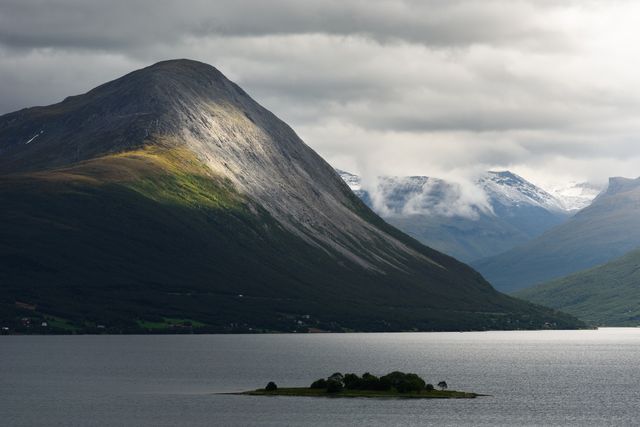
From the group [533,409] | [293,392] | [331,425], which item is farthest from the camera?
[293,392]

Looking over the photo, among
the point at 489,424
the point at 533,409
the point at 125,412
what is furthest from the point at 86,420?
the point at 533,409

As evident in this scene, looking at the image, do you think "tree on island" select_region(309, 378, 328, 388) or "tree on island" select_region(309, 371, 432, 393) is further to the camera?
"tree on island" select_region(309, 378, 328, 388)

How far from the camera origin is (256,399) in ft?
595

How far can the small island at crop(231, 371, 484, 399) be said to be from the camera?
18550 centimetres

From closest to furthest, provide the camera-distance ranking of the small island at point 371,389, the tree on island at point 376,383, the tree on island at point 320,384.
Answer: the small island at point 371,389 → the tree on island at point 376,383 → the tree on island at point 320,384

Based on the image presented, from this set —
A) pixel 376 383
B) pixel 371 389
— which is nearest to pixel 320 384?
pixel 371 389

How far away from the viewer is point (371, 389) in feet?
623

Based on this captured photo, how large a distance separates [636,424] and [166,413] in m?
67.9

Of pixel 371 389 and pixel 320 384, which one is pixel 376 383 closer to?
pixel 371 389

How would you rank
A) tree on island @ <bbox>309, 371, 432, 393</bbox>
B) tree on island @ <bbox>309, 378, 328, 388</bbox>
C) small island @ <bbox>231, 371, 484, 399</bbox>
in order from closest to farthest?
1. small island @ <bbox>231, 371, 484, 399</bbox>
2. tree on island @ <bbox>309, 371, 432, 393</bbox>
3. tree on island @ <bbox>309, 378, 328, 388</bbox>

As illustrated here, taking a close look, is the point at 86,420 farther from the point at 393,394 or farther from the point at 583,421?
the point at 583,421

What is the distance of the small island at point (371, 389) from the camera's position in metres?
186

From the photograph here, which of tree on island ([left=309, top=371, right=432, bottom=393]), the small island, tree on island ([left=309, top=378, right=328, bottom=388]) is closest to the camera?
the small island

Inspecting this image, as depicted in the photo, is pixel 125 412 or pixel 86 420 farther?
pixel 125 412
